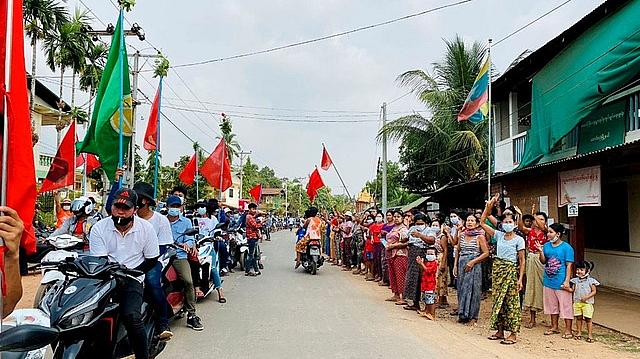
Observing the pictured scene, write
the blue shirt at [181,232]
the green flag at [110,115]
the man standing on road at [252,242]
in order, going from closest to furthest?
the blue shirt at [181,232], the green flag at [110,115], the man standing on road at [252,242]

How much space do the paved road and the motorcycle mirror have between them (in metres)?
4.02

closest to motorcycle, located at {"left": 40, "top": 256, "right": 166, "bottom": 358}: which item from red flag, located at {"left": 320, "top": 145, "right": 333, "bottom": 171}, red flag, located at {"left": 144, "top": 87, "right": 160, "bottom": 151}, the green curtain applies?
the green curtain

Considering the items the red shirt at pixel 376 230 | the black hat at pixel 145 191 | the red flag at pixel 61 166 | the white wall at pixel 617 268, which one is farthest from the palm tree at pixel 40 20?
the white wall at pixel 617 268

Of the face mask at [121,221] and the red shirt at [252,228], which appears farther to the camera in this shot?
the red shirt at [252,228]

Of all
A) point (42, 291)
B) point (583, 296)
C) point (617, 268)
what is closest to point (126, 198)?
point (42, 291)

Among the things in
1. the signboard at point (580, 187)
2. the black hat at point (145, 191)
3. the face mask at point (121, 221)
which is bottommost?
the face mask at point (121, 221)

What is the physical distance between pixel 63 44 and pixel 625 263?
843 inches

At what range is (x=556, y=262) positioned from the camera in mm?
8148

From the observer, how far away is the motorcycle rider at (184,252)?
7281 millimetres

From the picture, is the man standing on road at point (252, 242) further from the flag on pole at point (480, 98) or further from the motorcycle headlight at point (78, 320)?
the motorcycle headlight at point (78, 320)

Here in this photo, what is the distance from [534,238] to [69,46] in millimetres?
20553

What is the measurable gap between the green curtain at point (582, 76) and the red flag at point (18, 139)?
10.4 m

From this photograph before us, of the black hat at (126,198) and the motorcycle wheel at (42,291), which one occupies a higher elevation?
the black hat at (126,198)

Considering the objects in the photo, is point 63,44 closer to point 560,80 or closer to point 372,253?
point 372,253
